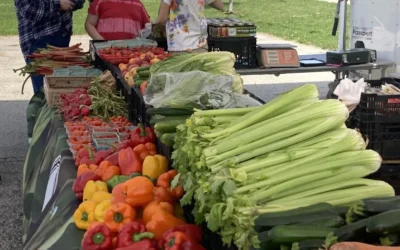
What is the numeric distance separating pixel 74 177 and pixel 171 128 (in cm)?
93

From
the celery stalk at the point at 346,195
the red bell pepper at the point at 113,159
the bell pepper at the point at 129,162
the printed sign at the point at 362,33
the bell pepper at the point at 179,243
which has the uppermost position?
the celery stalk at the point at 346,195

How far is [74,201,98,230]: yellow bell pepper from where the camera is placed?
10.5 ft

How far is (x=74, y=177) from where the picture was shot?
397 cm

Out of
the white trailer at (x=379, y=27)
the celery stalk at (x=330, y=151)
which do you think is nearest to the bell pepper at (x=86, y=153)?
the celery stalk at (x=330, y=151)

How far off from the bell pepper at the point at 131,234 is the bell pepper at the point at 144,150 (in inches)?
30.4

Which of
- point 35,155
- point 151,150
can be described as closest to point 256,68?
point 35,155

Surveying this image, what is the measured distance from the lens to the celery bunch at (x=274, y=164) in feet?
7.70

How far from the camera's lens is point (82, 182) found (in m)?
3.59

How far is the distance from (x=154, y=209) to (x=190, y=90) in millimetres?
941

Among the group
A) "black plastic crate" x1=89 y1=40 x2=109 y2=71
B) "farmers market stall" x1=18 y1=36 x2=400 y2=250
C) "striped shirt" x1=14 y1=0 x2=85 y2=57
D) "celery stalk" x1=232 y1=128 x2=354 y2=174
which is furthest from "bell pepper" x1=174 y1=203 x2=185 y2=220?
"striped shirt" x1=14 y1=0 x2=85 y2=57

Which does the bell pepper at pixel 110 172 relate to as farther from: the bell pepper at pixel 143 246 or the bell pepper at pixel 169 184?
the bell pepper at pixel 143 246

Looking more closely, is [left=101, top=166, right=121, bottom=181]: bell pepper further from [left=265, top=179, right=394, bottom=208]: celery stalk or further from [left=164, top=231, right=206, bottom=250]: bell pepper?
[left=265, top=179, right=394, bottom=208]: celery stalk

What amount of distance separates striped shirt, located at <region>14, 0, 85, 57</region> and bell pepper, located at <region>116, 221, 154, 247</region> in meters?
4.90

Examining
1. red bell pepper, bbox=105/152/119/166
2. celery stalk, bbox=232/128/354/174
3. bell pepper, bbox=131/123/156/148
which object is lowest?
red bell pepper, bbox=105/152/119/166
